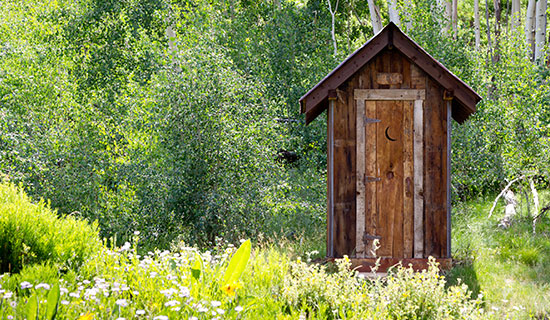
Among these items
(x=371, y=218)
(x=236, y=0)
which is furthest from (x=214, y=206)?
(x=236, y=0)

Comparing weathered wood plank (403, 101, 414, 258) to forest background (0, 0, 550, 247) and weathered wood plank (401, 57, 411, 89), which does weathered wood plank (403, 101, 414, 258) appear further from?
forest background (0, 0, 550, 247)

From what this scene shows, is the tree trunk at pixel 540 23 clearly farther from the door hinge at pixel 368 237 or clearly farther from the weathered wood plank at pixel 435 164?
the door hinge at pixel 368 237

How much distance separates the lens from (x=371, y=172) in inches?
328

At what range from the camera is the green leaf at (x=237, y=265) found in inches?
239

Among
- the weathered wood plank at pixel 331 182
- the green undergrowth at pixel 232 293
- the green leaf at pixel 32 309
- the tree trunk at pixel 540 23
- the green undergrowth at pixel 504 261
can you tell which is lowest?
the green undergrowth at pixel 504 261

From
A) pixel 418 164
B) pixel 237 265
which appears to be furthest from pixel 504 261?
pixel 237 265

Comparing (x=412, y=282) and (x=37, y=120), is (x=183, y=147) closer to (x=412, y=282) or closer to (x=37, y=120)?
(x=37, y=120)

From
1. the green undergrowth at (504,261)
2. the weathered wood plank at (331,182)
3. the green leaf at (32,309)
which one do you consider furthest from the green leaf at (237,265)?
the weathered wood plank at (331,182)

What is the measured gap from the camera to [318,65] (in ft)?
46.8

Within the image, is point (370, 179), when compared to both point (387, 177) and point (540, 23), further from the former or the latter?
point (540, 23)

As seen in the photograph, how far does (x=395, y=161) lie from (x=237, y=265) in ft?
10.5

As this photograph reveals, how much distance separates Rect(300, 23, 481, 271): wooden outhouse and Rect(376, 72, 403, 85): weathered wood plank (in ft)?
0.05

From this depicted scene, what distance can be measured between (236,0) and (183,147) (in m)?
9.49

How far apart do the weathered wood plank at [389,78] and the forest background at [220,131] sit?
10.2ft
